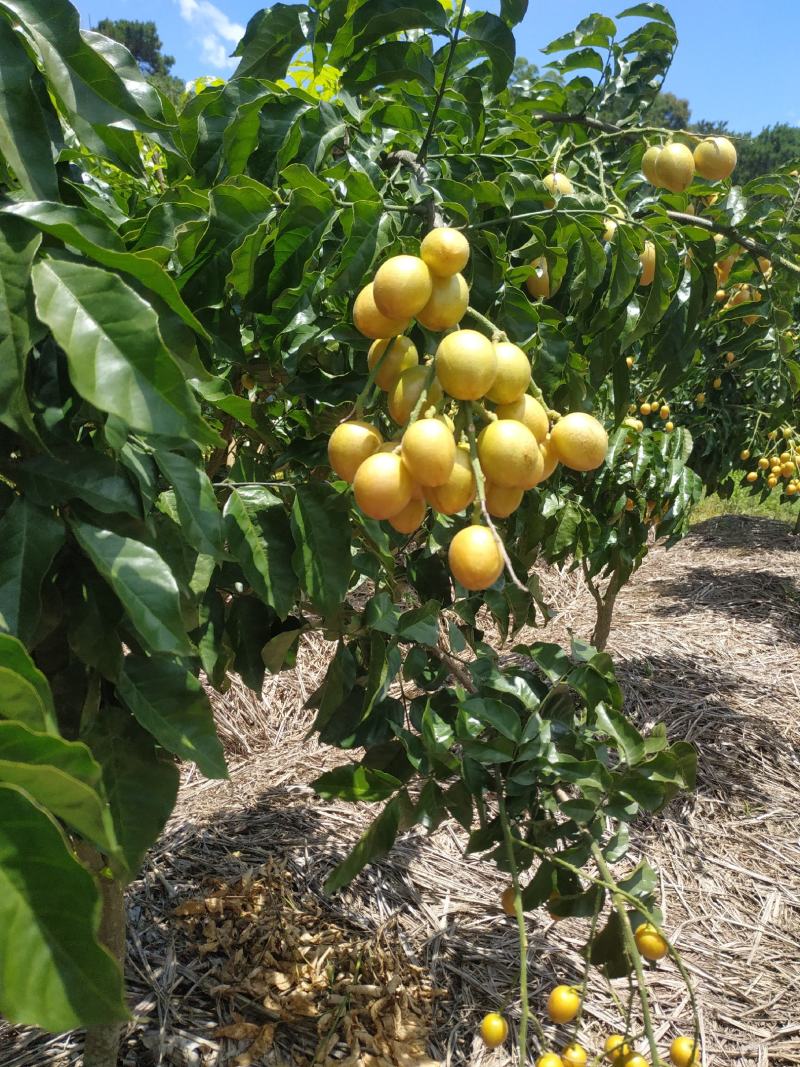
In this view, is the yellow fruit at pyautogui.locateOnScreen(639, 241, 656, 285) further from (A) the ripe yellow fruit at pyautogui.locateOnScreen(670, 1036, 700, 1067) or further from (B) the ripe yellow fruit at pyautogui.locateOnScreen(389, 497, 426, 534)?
(A) the ripe yellow fruit at pyautogui.locateOnScreen(670, 1036, 700, 1067)

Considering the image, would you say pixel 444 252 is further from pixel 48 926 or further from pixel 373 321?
pixel 48 926

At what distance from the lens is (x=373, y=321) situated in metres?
0.70

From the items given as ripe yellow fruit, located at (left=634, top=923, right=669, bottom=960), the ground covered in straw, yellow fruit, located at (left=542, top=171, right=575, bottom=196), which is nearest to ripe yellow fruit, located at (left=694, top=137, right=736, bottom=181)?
yellow fruit, located at (left=542, top=171, right=575, bottom=196)

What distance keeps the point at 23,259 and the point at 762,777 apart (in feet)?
12.5

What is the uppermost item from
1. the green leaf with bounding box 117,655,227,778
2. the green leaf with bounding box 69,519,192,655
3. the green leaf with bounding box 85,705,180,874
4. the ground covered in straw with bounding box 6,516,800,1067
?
the green leaf with bounding box 69,519,192,655

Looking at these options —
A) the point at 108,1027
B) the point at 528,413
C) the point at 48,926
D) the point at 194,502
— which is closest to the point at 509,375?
the point at 528,413

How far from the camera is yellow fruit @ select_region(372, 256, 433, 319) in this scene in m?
0.64

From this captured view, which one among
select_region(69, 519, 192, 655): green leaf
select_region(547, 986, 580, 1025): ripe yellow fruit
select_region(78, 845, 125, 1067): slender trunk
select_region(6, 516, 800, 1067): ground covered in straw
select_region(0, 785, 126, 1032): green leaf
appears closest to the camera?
select_region(0, 785, 126, 1032): green leaf

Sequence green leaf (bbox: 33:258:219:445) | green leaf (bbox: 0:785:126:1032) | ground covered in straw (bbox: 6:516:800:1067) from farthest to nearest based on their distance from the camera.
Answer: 1. ground covered in straw (bbox: 6:516:800:1067)
2. green leaf (bbox: 33:258:219:445)
3. green leaf (bbox: 0:785:126:1032)

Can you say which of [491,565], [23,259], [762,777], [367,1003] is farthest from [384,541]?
[762,777]

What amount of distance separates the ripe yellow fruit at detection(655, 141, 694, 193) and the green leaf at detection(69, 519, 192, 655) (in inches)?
37.8

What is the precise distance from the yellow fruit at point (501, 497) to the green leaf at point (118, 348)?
270 mm

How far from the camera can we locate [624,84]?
1542mm

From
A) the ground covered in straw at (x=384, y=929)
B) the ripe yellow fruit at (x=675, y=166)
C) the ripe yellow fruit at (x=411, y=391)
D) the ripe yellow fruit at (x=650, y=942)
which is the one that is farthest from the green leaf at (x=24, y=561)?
the ground covered in straw at (x=384, y=929)
